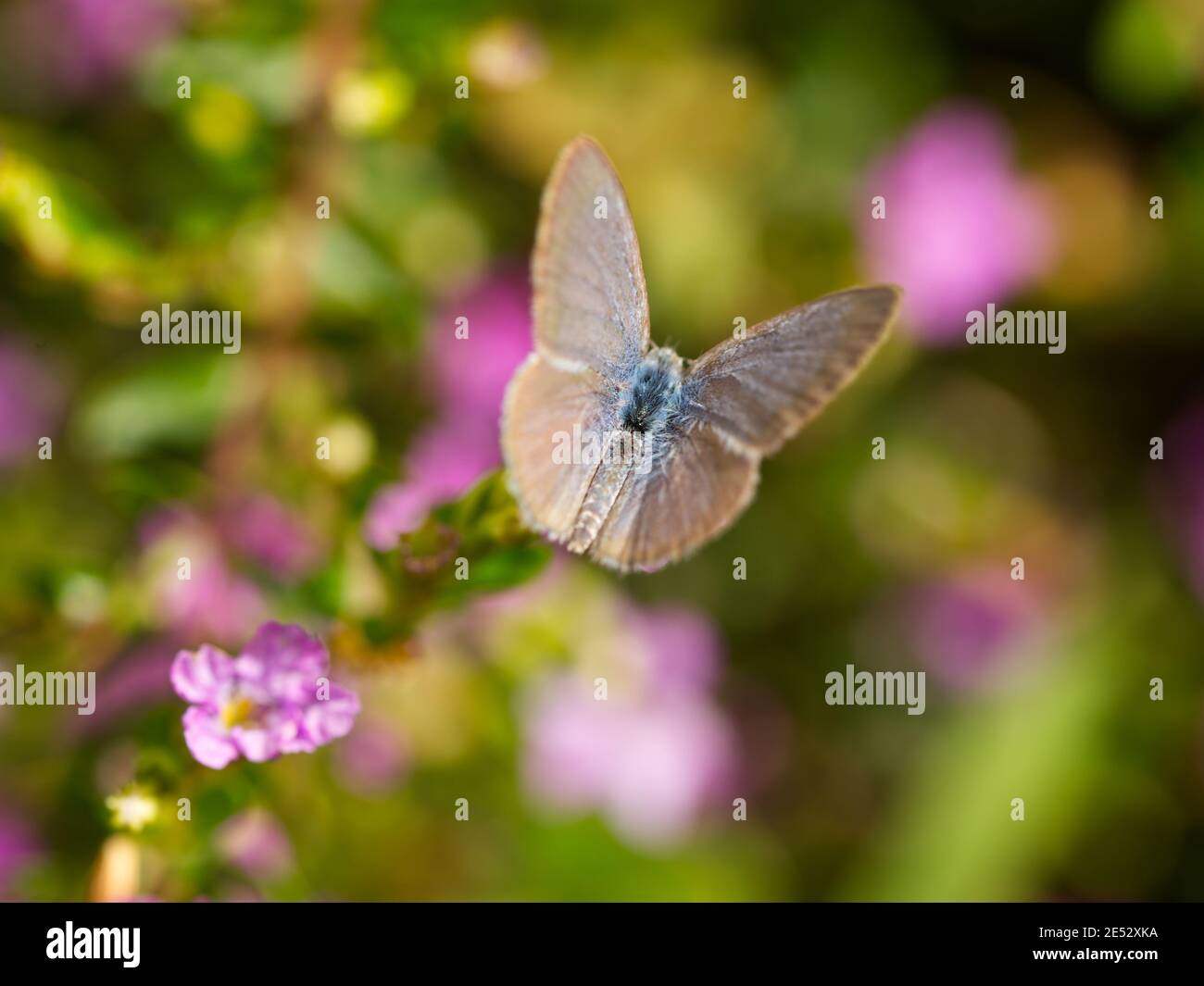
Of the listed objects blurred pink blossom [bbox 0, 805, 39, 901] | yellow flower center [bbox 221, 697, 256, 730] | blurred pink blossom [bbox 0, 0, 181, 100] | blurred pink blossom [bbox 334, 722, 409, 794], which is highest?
blurred pink blossom [bbox 0, 0, 181, 100]

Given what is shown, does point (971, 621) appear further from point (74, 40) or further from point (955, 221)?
point (74, 40)

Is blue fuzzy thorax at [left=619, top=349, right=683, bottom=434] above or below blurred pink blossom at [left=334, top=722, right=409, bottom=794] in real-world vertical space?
above

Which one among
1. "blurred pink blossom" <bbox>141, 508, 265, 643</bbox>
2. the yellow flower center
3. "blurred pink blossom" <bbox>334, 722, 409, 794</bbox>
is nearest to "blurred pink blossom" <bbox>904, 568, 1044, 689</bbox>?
"blurred pink blossom" <bbox>334, 722, 409, 794</bbox>

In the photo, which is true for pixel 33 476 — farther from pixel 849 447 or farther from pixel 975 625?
pixel 975 625

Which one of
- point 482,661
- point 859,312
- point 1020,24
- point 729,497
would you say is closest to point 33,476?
point 482,661

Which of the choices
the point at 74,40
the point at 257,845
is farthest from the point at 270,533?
the point at 74,40

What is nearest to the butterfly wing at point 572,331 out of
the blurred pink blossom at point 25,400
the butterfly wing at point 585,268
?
the butterfly wing at point 585,268

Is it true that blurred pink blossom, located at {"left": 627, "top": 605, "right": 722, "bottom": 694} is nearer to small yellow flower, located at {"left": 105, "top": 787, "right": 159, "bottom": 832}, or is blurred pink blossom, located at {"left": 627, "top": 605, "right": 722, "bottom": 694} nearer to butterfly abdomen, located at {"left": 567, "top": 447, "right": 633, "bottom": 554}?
butterfly abdomen, located at {"left": 567, "top": 447, "right": 633, "bottom": 554}
